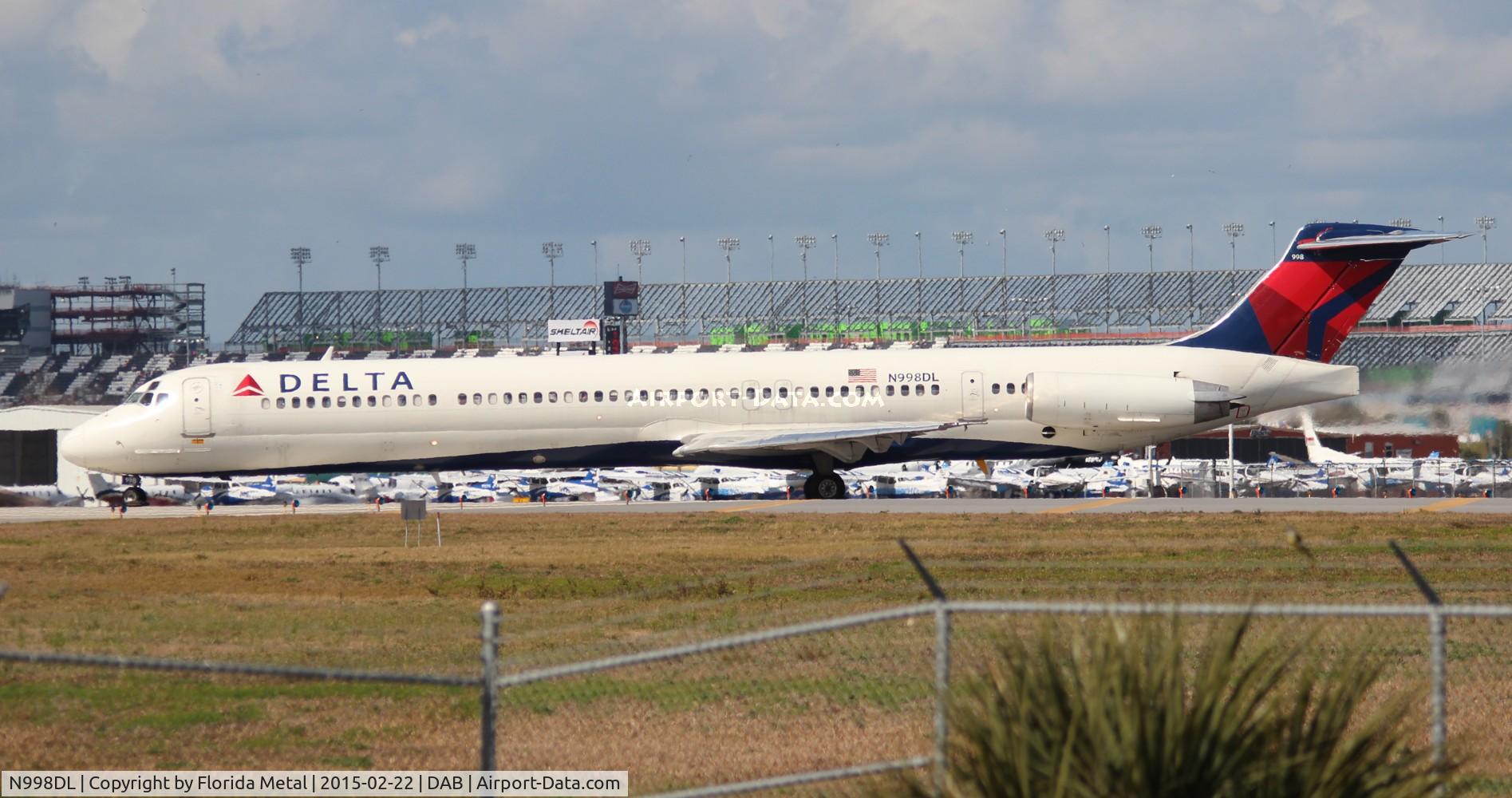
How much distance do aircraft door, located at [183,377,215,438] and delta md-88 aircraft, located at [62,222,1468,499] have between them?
3cm

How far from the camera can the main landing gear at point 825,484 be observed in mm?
35656

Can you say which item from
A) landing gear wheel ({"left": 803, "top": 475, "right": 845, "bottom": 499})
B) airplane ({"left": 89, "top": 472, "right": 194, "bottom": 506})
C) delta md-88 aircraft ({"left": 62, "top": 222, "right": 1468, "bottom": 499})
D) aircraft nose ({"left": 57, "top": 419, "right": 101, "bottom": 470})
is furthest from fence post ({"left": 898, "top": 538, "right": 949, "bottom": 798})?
airplane ({"left": 89, "top": 472, "right": 194, "bottom": 506})

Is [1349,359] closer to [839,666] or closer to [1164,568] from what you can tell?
[1164,568]

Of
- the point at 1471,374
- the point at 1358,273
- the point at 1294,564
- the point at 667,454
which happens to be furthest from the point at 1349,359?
the point at 1294,564

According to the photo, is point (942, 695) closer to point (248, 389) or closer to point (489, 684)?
point (489, 684)

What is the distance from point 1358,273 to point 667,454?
49.8 ft

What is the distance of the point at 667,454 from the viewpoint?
34.7m

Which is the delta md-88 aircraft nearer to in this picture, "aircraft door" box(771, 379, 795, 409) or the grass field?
Answer: "aircraft door" box(771, 379, 795, 409)

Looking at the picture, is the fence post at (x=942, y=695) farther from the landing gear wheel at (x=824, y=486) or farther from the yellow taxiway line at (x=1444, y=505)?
the landing gear wheel at (x=824, y=486)

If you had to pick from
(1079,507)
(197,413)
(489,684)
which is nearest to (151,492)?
(197,413)

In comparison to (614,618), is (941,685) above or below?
above

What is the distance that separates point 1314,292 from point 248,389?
74.6 feet

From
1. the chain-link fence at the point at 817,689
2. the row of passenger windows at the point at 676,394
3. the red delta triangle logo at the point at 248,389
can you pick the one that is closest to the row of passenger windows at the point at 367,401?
the red delta triangle logo at the point at 248,389

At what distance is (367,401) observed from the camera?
114 feet
